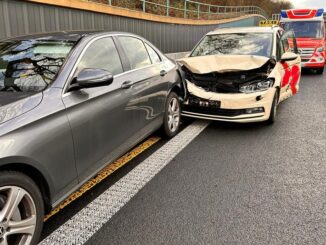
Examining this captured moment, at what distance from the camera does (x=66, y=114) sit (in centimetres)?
272

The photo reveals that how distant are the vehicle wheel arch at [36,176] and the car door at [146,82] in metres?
1.49

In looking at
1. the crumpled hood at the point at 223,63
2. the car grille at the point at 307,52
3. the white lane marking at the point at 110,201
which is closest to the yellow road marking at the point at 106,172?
the white lane marking at the point at 110,201

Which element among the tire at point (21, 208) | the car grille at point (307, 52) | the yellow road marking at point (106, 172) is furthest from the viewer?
the car grille at point (307, 52)

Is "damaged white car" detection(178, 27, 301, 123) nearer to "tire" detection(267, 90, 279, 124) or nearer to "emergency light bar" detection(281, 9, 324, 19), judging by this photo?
"tire" detection(267, 90, 279, 124)

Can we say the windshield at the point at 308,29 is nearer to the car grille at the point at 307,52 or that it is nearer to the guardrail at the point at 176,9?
the car grille at the point at 307,52

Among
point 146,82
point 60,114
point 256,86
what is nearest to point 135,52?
point 146,82

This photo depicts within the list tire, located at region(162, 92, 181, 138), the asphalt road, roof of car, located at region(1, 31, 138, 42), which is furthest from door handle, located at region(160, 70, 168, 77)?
roof of car, located at region(1, 31, 138, 42)

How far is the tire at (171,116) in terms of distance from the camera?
4.98 metres

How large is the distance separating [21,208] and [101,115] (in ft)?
3.65

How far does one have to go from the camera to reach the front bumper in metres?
5.49

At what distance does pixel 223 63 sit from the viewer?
6008 mm

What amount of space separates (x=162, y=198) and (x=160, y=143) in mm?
1727

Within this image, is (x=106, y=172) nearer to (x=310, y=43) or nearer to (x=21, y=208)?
(x=21, y=208)

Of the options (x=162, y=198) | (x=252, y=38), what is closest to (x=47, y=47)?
(x=162, y=198)
